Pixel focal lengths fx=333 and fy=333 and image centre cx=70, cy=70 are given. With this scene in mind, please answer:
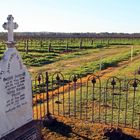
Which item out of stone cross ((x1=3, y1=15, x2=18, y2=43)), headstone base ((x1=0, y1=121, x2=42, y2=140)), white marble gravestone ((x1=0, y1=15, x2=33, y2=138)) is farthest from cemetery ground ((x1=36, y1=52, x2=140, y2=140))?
stone cross ((x1=3, y1=15, x2=18, y2=43))

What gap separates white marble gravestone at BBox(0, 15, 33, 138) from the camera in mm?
6090

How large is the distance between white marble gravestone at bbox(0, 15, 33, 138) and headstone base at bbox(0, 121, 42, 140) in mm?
86

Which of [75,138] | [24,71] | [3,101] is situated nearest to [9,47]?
[24,71]

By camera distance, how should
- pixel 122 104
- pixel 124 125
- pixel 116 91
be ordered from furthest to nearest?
pixel 116 91 < pixel 122 104 < pixel 124 125

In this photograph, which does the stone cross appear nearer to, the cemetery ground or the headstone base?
the headstone base

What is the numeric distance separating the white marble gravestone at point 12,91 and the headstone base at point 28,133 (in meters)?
0.09

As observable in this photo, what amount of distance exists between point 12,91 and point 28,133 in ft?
3.04

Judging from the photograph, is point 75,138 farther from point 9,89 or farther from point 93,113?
point 9,89

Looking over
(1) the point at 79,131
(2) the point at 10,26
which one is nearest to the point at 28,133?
(1) the point at 79,131

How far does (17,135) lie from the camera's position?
6227mm

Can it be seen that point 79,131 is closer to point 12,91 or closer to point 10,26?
point 12,91

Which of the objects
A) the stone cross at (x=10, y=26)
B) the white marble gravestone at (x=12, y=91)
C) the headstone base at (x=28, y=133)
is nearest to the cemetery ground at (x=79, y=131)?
the headstone base at (x=28, y=133)

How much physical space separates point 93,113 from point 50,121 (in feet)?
4.15

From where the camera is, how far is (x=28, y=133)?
6.60m
